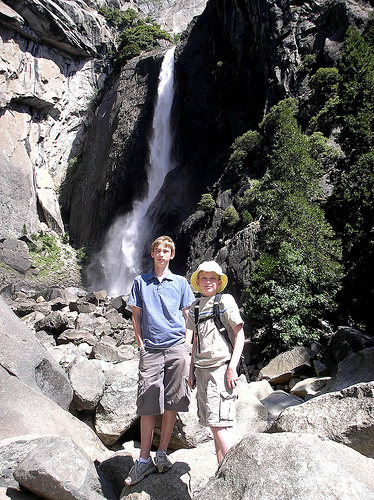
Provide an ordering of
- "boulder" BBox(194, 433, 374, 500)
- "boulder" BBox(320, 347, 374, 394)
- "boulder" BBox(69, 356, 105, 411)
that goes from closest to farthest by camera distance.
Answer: "boulder" BBox(194, 433, 374, 500) < "boulder" BBox(69, 356, 105, 411) < "boulder" BBox(320, 347, 374, 394)

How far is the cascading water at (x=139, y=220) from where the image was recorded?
30.0 metres

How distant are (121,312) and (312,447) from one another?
1699cm

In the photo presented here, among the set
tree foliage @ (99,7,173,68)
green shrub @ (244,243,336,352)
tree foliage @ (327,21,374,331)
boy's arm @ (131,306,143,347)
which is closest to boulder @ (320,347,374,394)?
green shrub @ (244,243,336,352)

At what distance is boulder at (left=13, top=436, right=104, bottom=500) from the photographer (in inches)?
110

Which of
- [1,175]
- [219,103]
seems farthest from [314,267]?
[1,175]

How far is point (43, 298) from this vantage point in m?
21.1

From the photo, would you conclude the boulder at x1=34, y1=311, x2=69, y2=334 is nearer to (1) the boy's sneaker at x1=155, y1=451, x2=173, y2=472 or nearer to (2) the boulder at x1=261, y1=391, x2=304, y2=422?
(2) the boulder at x1=261, y1=391, x2=304, y2=422

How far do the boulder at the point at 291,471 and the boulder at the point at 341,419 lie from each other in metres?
0.67

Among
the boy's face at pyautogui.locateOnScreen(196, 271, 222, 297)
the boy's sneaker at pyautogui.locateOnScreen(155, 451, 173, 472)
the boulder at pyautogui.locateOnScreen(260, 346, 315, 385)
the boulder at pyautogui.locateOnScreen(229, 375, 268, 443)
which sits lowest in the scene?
the boulder at pyautogui.locateOnScreen(260, 346, 315, 385)

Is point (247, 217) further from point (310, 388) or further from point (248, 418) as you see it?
point (248, 418)

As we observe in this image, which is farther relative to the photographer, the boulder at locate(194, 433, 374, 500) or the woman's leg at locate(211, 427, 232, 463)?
the woman's leg at locate(211, 427, 232, 463)

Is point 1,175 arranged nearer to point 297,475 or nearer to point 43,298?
point 43,298

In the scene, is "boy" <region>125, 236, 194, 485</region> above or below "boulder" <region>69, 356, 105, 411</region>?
above

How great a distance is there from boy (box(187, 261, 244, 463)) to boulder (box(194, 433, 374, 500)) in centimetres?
43
